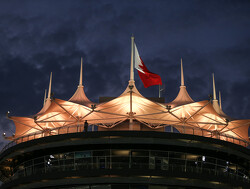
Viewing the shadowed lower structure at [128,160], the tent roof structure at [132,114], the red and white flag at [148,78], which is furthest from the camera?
the red and white flag at [148,78]

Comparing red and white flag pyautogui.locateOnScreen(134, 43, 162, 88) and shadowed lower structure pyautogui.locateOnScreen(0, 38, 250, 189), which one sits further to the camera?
red and white flag pyautogui.locateOnScreen(134, 43, 162, 88)

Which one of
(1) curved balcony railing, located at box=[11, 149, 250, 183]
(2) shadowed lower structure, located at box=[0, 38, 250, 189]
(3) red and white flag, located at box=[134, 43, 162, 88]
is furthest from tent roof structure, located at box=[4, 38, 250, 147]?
(1) curved balcony railing, located at box=[11, 149, 250, 183]

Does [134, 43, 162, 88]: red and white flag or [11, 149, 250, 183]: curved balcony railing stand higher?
[134, 43, 162, 88]: red and white flag

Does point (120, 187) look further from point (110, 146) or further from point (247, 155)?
point (247, 155)

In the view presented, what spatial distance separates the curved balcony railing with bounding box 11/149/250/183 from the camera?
4319 centimetres

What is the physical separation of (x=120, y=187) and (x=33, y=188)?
30.9ft

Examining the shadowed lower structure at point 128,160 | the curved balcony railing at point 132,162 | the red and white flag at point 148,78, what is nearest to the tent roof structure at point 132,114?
the red and white flag at point 148,78

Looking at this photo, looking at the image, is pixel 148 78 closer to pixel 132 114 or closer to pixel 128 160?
pixel 132 114

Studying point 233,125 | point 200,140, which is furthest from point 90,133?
point 233,125

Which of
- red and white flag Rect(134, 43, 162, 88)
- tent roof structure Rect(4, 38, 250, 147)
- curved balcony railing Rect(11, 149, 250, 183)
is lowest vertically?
curved balcony railing Rect(11, 149, 250, 183)

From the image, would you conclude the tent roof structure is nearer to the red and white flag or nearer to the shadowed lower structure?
the red and white flag

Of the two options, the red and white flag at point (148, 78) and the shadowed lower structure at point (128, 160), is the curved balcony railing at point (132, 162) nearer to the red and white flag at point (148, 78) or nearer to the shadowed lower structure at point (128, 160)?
the shadowed lower structure at point (128, 160)

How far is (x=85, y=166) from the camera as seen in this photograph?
4328cm

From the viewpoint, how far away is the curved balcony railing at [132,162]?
43188mm
